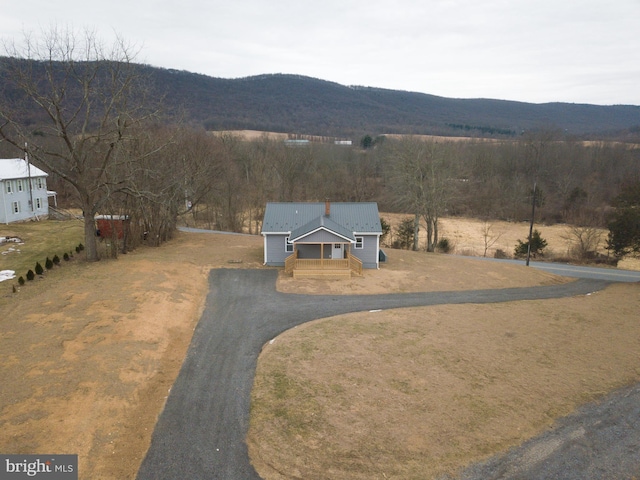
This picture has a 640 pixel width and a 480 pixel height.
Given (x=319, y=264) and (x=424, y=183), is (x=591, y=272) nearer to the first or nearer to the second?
(x=424, y=183)

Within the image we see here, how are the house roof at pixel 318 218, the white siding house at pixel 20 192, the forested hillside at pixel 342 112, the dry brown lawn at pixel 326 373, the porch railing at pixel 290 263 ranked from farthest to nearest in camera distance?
the forested hillside at pixel 342 112
the white siding house at pixel 20 192
the house roof at pixel 318 218
the porch railing at pixel 290 263
the dry brown lawn at pixel 326 373

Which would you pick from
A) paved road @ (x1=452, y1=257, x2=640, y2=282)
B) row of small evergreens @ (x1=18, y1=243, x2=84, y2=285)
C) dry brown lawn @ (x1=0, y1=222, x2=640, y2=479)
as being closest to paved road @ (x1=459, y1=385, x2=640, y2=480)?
dry brown lawn @ (x1=0, y1=222, x2=640, y2=479)

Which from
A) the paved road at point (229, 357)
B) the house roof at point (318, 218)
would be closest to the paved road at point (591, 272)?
the paved road at point (229, 357)

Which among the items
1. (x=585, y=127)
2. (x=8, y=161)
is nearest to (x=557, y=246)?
(x=8, y=161)

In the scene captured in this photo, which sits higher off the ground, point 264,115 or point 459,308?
point 264,115

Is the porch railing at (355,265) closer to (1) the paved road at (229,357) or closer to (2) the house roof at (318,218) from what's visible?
(2) the house roof at (318,218)

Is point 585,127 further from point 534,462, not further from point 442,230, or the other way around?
point 534,462
